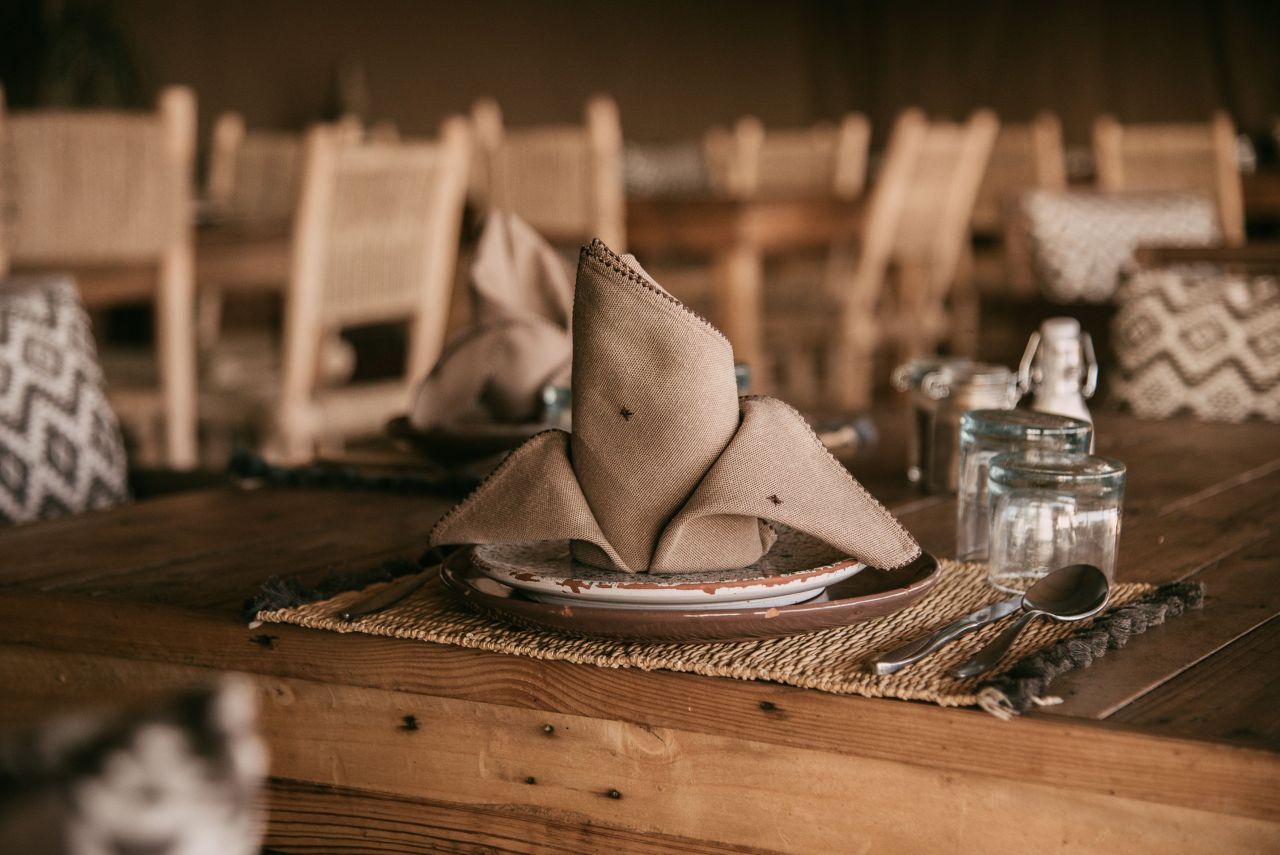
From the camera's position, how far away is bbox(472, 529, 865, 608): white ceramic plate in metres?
0.73

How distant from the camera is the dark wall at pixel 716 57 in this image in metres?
6.26

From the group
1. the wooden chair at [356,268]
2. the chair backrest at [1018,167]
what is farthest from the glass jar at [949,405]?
the chair backrest at [1018,167]

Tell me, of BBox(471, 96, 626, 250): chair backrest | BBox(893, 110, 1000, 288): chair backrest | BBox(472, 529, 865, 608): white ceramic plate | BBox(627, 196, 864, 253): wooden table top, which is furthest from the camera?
BBox(893, 110, 1000, 288): chair backrest

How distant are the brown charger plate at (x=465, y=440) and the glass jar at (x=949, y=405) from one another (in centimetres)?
32

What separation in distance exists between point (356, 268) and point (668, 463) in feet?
6.80

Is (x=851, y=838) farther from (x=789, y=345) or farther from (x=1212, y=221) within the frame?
(x=789, y=345)

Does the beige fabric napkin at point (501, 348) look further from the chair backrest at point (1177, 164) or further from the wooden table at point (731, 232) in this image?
the chair backrest at point (1177, 164)

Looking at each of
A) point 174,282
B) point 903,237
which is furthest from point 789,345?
point 174,282

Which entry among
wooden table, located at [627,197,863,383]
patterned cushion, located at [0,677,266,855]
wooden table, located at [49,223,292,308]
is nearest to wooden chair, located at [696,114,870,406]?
wooden table, located at [627,197,863,383]

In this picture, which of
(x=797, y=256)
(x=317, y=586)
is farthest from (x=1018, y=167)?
(x=317, y=586)

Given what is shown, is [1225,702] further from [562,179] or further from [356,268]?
[562,179]

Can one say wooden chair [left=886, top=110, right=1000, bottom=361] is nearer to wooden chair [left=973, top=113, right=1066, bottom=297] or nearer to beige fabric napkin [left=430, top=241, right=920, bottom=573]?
wooden chair [left=973, top=113, right=1066, bottom=297]

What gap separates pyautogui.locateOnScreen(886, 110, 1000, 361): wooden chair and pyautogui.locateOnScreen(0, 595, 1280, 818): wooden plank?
3.54 m

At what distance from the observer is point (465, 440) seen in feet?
3.97
